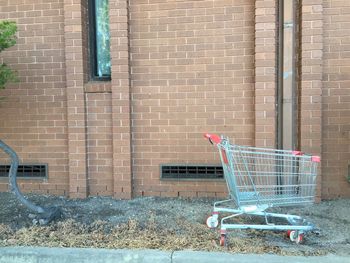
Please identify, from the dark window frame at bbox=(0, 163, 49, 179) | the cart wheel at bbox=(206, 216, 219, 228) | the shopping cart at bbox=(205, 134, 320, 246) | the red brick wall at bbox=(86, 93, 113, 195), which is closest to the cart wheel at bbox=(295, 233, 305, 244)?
the shopping cart at bbox=(205, 134, 320, 246)

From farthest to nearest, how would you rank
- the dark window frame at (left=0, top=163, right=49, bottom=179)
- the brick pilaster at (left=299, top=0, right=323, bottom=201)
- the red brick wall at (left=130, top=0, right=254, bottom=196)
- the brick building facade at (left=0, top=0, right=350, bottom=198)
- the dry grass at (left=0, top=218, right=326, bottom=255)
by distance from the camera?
the dark window frame at (left=0, top=163, right=49, bottom=179) → the red brick wall at (left=130, top=0, right=254, bottom=196) → the brick building facade at (left=0, top=0, right=350, bottom=198) → the brick pilaster at (left=299, top=0, right=323, bottom=201) → the dry grass at (left=0, top=218, right=326, bottom=255)

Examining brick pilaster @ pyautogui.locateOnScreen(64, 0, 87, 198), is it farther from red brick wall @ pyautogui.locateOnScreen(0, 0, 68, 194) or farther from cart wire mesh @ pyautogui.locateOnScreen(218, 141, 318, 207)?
cart wire mesh @ pyautogui.locateOnScreen(218, 141, 318, 207)

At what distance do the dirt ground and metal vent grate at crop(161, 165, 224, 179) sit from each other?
1.15ft

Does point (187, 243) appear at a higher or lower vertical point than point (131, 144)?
lower

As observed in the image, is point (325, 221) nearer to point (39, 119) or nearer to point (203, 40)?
point (203, 40)

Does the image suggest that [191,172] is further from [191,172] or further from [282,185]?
[282,185]

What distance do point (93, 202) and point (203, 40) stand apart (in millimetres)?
2849

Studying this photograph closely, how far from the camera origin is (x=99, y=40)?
6754 mm

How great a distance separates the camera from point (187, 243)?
452 cm

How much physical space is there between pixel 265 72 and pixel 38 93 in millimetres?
3451

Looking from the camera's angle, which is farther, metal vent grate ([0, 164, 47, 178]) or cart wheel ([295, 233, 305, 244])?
metal vent grate ([0, 164, 47, 178])

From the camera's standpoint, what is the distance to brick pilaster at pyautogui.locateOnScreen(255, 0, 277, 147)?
6.00 metres

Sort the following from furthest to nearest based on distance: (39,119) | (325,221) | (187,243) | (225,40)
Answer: (39,119), (225,40), (325,221), (187,243)

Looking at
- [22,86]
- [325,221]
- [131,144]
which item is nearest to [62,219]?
[131,144]
